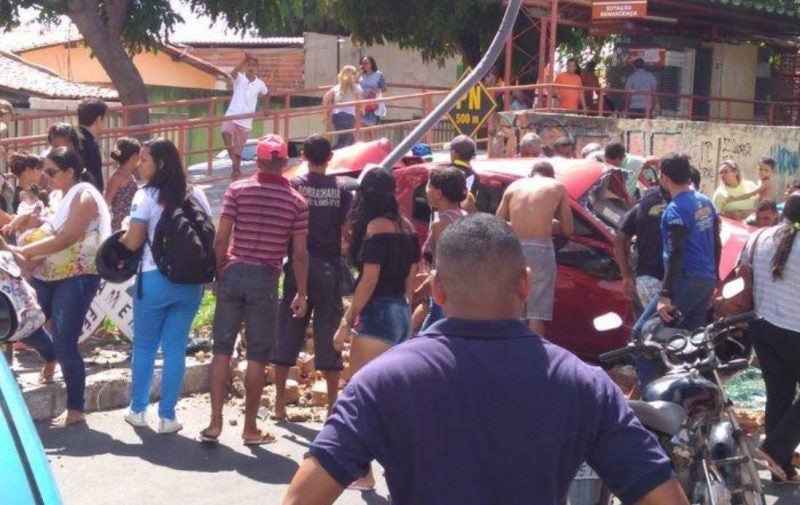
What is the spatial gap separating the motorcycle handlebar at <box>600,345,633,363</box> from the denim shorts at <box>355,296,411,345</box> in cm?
161

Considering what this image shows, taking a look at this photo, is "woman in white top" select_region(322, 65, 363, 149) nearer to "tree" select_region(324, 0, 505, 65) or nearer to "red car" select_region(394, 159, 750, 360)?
"tree" select_region(324, 0, 505, 65)

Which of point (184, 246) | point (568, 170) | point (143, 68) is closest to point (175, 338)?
point (184, 246)

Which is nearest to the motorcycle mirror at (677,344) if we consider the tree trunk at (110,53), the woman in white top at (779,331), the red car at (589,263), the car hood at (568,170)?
the woman in white top at (779,331)

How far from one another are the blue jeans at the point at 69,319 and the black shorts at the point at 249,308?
0.92 meters

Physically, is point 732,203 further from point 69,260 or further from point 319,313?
point 69,260

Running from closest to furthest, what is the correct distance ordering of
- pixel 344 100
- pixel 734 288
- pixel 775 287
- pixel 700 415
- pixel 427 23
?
pixel 700 415 → pixel 734 288 → pixel 775 287 → pixel 344 100 → pixel 427 23

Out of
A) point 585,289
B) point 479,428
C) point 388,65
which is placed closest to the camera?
point 479,428

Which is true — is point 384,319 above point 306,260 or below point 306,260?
below

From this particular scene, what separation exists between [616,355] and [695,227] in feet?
8.57

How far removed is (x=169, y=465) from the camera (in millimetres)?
6988

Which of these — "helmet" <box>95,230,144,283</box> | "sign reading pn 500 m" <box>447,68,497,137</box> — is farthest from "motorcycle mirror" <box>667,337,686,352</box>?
"sign reading pn 500 m" <box>447,68,497,137</box>

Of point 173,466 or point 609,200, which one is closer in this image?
point 173,466

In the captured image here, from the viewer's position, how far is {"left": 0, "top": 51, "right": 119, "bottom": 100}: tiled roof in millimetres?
24891

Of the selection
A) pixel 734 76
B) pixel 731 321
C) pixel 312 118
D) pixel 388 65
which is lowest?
pixel 312 118
